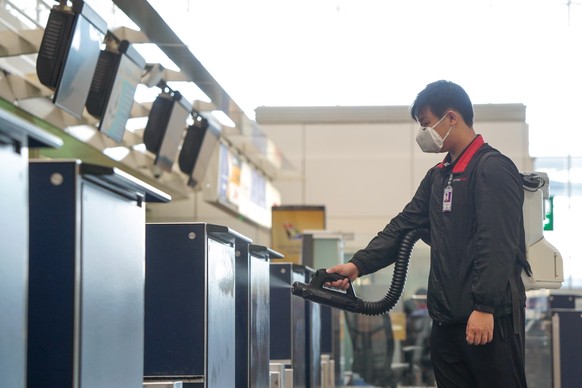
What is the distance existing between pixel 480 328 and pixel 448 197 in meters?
0.52

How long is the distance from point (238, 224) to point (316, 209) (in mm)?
6182

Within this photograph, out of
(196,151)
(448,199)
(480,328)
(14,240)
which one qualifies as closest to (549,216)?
(448,199)

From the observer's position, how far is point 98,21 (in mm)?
8734

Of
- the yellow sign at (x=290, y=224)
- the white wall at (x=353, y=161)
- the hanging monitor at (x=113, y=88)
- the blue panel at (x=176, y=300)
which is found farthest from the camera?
the white wall at (x=353, y=161)

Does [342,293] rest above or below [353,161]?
below

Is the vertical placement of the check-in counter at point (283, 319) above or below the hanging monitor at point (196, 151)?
below

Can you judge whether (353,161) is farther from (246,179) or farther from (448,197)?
(448,197)

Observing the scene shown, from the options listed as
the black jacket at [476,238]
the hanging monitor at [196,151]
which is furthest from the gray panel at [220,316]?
the hanging monitor at [196,151]

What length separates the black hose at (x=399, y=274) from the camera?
180 inches

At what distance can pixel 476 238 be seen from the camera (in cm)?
398

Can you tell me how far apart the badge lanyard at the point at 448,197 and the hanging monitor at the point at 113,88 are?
5827mm

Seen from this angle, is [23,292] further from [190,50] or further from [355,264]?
[190,50]

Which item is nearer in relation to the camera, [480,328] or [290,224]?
[480,328]

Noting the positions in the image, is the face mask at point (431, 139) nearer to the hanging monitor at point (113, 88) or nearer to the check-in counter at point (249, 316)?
the check-in counter at point (249, 316)
